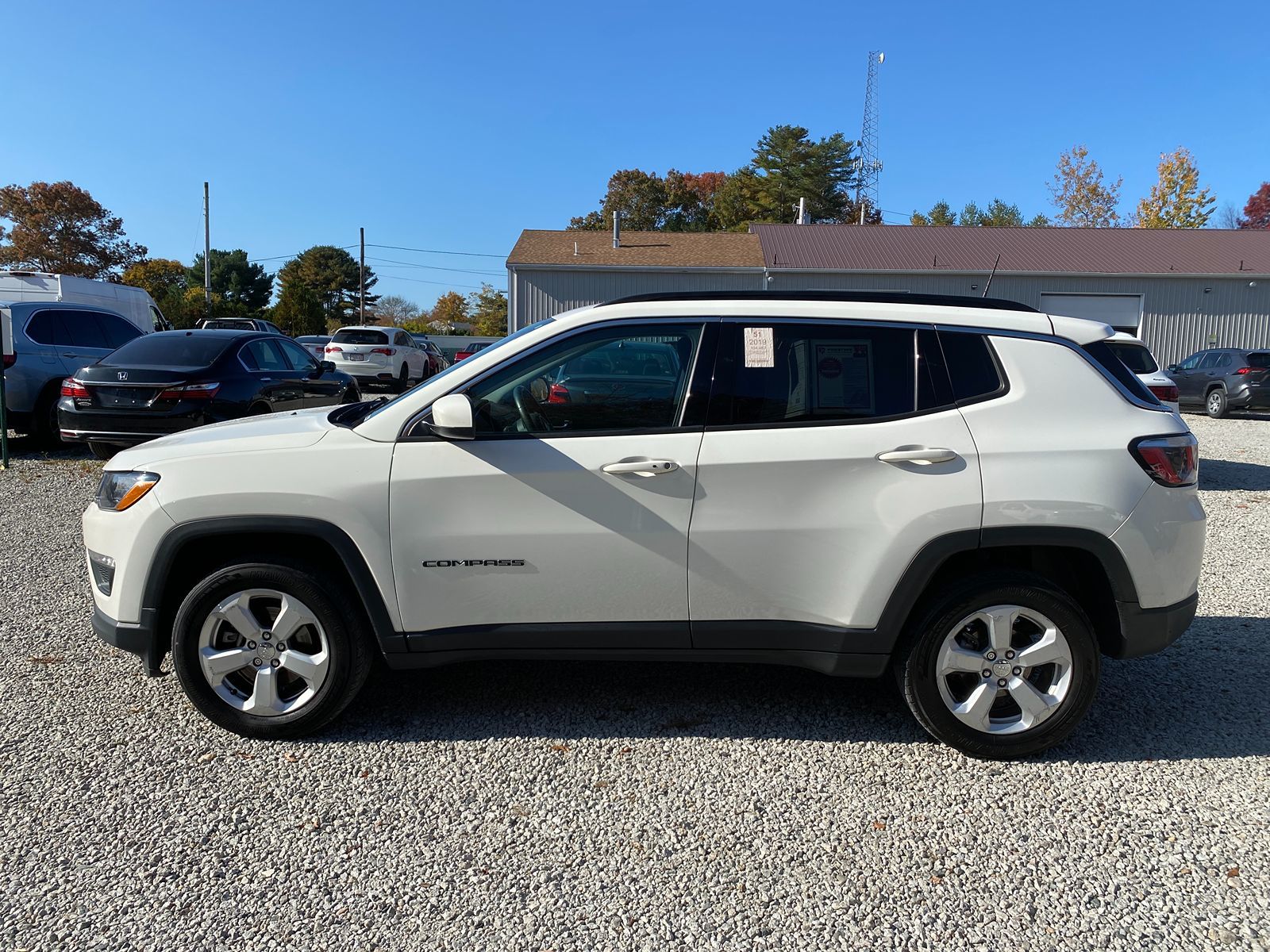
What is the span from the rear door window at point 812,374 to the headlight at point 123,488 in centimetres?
223

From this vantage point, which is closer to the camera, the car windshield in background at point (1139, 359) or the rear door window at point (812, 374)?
the rear door window at point (812, 374)

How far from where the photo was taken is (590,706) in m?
3.91

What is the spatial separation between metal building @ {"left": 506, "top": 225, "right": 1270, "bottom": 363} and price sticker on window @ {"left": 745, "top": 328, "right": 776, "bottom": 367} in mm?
23384

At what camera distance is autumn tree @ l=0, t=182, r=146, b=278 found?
4800cm

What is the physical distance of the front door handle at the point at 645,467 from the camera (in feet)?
10.9

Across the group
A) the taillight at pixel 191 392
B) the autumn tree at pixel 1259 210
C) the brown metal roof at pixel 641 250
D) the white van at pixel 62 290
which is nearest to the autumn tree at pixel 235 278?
the brown metal roof at pixel 641 250

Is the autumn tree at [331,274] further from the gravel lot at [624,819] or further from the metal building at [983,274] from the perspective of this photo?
the gravel lot at [624,819]

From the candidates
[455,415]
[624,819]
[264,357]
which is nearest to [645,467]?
[455,415]

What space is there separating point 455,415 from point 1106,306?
2885 cm

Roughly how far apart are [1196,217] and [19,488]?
189 ft

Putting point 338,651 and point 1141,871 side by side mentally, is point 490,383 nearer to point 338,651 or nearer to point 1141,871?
point 338,651

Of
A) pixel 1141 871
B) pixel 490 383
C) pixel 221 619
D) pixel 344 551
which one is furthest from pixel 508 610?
pixel 1141 871

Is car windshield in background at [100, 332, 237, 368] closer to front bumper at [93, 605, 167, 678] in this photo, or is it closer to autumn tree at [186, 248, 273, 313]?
front bumper at [93, 605, 167, 678]

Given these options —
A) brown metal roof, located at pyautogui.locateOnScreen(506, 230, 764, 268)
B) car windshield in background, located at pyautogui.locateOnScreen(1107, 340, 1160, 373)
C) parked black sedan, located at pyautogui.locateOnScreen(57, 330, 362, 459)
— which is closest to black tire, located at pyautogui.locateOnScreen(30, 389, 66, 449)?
parked black sedan, located at pyautogui.locateOnScreen(57, 330, 362, 459)
